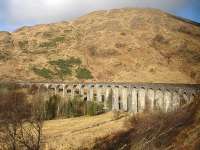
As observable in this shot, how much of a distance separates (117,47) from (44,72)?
110 feet

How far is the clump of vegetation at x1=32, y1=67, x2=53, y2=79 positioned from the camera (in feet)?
438

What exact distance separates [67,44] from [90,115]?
8479 centimetres

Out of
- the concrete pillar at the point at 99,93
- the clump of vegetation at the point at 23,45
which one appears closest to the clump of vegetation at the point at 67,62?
the clump of vegetation at the point at 23,45

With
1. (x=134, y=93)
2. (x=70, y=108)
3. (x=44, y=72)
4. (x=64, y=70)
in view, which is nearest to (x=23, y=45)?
(x=64, y=70)

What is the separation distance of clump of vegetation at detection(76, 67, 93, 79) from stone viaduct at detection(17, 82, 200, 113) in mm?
34583

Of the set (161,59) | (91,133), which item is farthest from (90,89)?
(161,59)

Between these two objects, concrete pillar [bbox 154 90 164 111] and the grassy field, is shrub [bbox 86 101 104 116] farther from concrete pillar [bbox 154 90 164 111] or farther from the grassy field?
concrete pillar [bbox 154 90 164 111]

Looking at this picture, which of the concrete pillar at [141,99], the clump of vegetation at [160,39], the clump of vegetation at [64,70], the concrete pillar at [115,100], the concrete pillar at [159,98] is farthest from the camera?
the clump of vegetation at [160,39]

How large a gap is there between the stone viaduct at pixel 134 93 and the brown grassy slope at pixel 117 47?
1165 inches

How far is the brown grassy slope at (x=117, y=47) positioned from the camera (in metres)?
139

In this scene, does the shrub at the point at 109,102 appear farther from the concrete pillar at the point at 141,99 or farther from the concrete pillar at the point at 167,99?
the concrete pillar at the point at 167,99

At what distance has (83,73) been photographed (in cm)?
14088

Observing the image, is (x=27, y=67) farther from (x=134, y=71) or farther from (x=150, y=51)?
(x=150, y=51)

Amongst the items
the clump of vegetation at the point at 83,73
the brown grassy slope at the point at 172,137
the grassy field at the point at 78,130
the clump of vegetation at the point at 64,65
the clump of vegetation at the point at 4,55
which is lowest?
the grassy field at the point at 78,130
